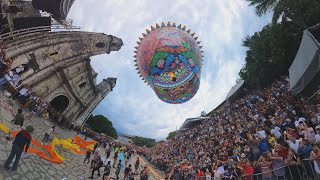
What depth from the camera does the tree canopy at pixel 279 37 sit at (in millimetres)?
18609

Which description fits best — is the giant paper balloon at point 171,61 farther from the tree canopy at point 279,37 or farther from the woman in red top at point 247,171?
the tree canopy at point 279,37

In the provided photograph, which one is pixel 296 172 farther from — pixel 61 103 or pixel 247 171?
pixel 61 103

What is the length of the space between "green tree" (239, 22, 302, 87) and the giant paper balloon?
1139 cm

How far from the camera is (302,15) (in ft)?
61.4

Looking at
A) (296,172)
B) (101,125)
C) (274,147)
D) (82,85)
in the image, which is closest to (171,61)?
(274,147)

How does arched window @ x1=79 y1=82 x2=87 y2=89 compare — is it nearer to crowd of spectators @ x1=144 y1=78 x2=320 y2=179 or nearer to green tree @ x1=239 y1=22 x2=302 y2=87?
crowd of spectators @ x1=144 y1=78 x2=320 y2=179

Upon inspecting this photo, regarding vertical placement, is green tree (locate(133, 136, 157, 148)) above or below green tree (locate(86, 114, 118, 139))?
above

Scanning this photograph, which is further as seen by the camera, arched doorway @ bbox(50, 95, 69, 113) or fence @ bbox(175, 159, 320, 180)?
arched doorway @ bbox(50, 95, 69, 113)

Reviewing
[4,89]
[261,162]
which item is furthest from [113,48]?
[261,162]

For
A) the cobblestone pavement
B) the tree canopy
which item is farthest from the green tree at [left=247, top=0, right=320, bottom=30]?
the cobblestone pavement

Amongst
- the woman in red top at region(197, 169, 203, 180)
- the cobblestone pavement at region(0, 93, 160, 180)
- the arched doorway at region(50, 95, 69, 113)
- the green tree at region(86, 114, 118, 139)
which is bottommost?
the cobblestone pavement at region(0, 93, 160, 180)

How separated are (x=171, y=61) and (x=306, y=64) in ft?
23.0

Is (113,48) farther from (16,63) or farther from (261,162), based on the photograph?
(261,162)

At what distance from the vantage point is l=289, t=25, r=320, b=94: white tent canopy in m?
12.9
